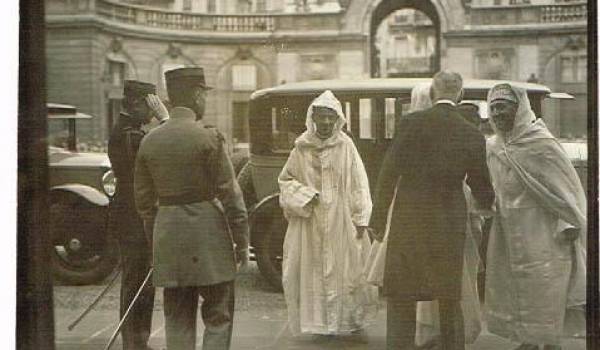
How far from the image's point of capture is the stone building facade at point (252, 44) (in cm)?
354

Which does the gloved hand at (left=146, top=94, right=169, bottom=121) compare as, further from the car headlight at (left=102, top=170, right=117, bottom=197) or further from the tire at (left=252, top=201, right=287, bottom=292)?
the tire at (left=252, top=201, right=287, bottom=292)

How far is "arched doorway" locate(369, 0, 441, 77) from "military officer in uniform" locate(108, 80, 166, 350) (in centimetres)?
101

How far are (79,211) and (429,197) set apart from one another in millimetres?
1571

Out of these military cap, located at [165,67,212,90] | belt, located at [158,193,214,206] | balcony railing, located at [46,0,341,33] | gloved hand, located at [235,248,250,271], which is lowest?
gloved hand, located at [235,248,250,271]

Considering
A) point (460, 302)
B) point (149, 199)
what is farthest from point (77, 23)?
point (460, 302)

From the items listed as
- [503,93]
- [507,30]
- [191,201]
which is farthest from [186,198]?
[507,30]

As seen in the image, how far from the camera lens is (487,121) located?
347 centimetres

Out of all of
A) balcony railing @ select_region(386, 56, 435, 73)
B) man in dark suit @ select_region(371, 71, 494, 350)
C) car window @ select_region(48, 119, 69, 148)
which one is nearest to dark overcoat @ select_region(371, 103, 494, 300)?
man in dark suit @ select_region(371, 71, 494, 350)

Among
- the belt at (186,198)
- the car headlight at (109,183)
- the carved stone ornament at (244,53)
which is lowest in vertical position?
the belt at (186,198)

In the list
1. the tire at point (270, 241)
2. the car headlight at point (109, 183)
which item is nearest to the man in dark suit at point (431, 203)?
the tire at point (270, 241)

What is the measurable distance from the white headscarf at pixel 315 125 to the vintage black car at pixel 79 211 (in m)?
0.91

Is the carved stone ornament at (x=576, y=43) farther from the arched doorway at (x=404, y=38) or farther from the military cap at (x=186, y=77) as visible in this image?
the military cap at (x=186, y=77)

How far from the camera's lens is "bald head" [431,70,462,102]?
3.41 metres

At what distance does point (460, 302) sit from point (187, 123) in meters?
1.38
